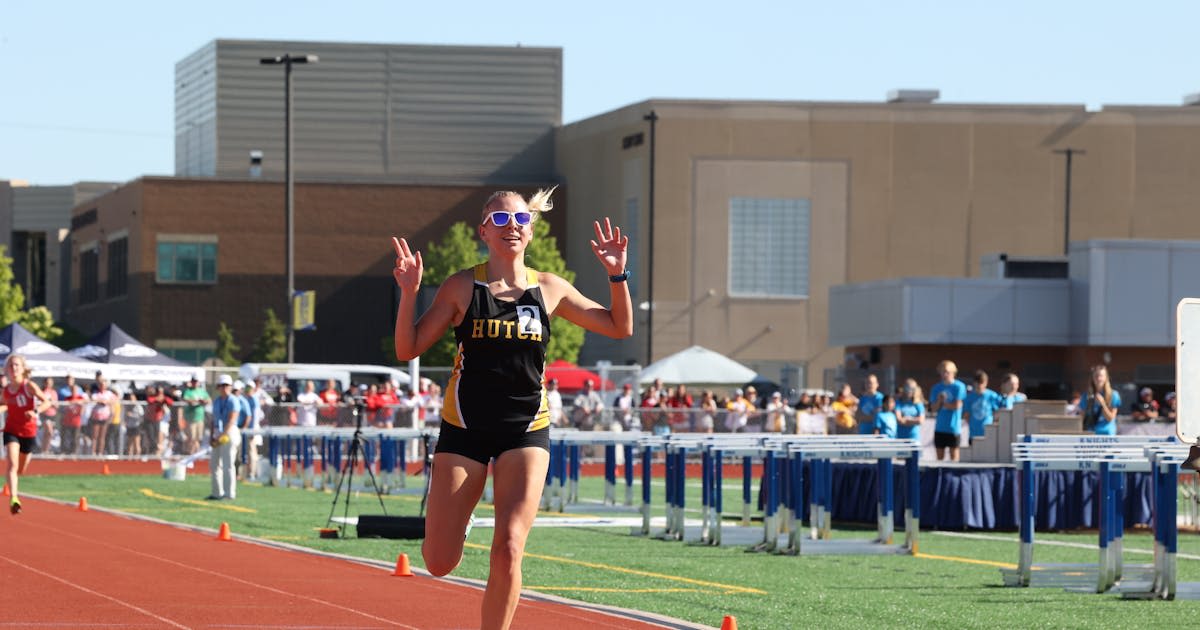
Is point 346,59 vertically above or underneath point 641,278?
above

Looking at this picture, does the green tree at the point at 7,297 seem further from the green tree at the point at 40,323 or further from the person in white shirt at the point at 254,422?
the person in white shirt at the point at 254,422

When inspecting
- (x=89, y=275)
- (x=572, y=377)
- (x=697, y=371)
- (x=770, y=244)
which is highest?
(x=770, y=244)

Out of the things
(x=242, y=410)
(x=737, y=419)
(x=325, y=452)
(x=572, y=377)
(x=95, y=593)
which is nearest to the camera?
(x=95, y=593)

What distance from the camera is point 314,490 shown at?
→ 36094 mm

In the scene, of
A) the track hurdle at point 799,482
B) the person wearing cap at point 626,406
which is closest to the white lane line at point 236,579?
the track hurdle at point 799,482

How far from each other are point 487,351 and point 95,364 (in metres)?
38.4

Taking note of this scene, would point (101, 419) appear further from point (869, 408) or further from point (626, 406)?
point (869, 408)

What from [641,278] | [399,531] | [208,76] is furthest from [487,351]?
[208,76]

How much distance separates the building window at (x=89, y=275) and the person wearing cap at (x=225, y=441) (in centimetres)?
6627

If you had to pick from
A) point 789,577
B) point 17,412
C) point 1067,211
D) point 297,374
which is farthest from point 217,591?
point 1067,211

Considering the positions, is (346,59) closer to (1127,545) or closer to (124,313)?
(124,313)

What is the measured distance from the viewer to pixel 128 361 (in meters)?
48.7

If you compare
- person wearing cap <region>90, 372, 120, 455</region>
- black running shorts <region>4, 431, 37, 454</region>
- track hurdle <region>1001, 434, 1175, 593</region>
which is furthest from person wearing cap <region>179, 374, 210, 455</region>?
track hurdle <region>1001, 434, 1175, 593</region>

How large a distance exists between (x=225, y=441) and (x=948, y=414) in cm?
990
